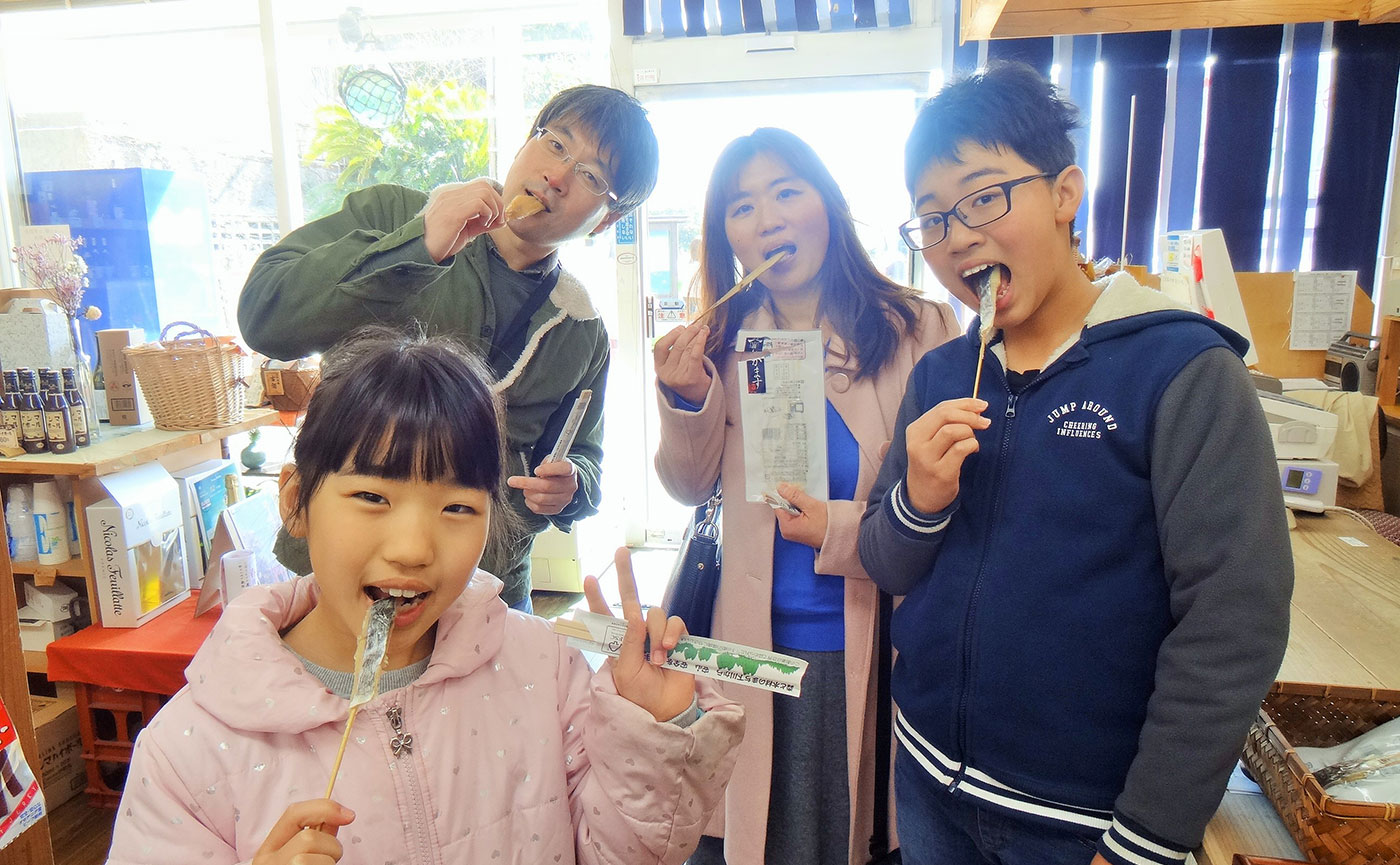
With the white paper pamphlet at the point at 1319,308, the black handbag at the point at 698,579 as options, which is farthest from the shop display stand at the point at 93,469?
the white paper pamphlet at the point at 1319,308

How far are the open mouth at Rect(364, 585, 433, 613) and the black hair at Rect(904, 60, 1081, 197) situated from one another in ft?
2.79

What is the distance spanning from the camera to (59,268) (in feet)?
10.5

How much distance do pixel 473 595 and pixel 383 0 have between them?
446 cm

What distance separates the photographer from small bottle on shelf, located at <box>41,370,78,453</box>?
92.0 inches

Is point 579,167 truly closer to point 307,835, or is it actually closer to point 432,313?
point 432,313

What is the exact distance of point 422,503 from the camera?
0.90 m

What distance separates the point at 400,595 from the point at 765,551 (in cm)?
70

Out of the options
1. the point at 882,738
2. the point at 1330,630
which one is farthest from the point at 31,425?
the point at 1330,630

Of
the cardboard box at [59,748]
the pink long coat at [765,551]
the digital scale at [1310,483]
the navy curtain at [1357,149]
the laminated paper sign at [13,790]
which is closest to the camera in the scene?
the laminated paper sign at [13,790]

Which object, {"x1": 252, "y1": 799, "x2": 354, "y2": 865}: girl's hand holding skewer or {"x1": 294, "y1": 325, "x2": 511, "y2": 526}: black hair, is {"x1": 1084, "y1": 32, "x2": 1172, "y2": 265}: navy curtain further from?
{"x1": 252, "y1": 799, "x2": 354, "y2": 865}: girl's hand holding skewer

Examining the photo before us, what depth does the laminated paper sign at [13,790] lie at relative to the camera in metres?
1.22

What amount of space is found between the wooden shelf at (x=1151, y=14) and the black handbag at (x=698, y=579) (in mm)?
2553

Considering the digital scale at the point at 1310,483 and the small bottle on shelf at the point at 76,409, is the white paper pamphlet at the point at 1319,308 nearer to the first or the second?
the digital scale at the point at 1310,483

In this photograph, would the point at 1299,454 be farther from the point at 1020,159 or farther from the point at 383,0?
the point at 383,0
